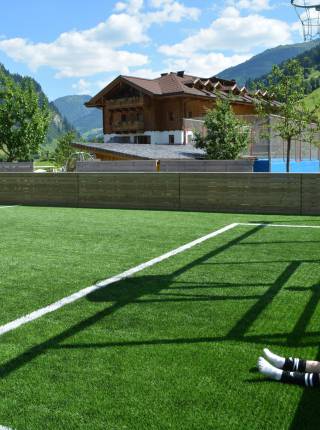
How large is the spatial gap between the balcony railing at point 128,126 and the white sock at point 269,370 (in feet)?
169

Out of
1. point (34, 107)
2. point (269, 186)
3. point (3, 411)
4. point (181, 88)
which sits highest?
point (181, 88)

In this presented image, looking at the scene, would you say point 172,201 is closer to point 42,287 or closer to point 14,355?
point 42,287

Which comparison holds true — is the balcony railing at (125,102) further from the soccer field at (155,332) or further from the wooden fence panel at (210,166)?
the soccer field at (155,332)

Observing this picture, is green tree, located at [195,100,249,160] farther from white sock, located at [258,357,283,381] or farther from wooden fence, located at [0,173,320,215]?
white sock, located at [258,357,283,381]

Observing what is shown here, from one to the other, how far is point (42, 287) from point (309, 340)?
11.6 feet

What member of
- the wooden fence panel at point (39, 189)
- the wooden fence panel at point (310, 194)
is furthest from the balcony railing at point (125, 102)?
the wooden fence panel at point (310, 194)

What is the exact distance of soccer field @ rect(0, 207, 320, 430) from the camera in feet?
10.7

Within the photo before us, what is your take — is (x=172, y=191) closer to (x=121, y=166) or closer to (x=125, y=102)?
(x=121, y=166)

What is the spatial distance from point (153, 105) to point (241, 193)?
40516 millimetres

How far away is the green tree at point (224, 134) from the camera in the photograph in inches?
1175

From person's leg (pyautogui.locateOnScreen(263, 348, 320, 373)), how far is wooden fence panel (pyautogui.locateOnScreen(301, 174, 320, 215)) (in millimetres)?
11220

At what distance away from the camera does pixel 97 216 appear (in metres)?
15.0

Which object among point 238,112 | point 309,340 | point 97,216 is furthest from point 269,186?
point 238,112

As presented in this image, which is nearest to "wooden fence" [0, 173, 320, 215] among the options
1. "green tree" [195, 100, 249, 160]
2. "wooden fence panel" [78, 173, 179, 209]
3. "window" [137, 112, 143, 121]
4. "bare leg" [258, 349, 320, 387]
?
"wooden fence panel" [78, 173, 179, 209]
